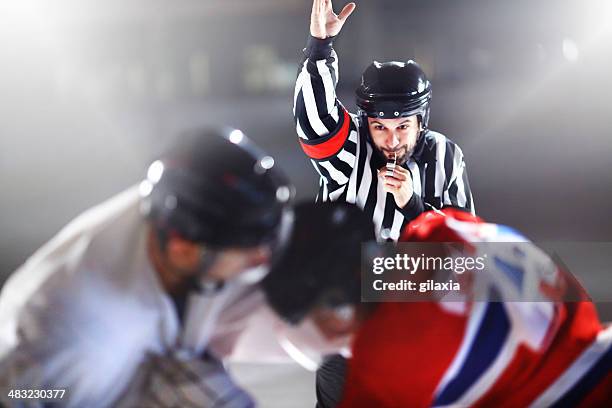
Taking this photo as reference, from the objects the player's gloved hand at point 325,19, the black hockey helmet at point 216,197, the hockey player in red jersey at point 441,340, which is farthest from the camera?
the player's gloved hand at point 325,19

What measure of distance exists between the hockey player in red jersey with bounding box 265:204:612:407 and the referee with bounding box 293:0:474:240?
15 centimetres

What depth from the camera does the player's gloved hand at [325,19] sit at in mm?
1827

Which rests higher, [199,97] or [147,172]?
[199,97]

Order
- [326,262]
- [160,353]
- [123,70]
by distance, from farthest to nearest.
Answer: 1. [123,70]
2. [326,262]
3. [160,353]

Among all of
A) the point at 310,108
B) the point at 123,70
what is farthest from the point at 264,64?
the point at 123,70

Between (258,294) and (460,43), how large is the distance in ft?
2.62

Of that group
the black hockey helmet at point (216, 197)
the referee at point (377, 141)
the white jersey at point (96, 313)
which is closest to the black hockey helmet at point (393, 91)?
the referee at point (377, 141)

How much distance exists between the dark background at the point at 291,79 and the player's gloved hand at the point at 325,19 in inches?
1.0

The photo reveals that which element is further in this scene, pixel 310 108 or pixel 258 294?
pixel 310 108

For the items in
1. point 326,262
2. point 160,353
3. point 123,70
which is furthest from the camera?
point 123,70

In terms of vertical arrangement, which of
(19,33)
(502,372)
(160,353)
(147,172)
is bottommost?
(502,372)

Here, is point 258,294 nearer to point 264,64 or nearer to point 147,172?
point 147,172

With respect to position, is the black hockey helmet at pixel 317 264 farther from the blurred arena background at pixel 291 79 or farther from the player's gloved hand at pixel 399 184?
the blurred arena background at pixel 291 79

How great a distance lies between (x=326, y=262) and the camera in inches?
68.8
